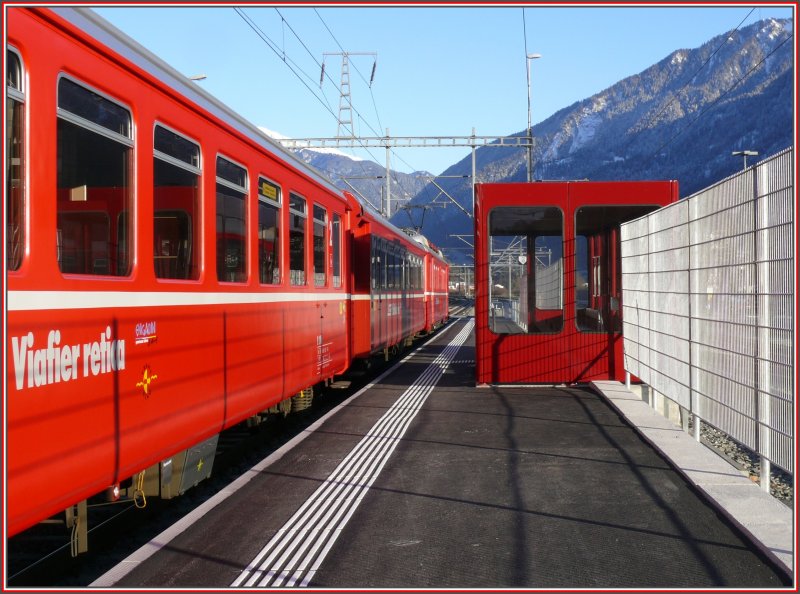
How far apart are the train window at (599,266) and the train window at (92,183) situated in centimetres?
787

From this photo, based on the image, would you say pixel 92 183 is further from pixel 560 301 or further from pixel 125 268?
pixel 560 301

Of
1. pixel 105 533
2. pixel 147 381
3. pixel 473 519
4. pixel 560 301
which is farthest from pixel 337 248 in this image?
pixel 147 381

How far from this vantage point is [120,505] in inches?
250

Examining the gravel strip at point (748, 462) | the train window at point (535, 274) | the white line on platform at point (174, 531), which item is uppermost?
the train window at point (535, 274)

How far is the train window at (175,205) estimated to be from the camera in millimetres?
5023

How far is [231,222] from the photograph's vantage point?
6336 mm

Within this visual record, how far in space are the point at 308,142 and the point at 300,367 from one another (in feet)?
59.5

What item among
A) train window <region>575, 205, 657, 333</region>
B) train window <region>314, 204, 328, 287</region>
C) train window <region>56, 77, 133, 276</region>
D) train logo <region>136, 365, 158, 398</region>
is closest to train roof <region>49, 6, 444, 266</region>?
train window <region>56, 77, 133, 276</region>

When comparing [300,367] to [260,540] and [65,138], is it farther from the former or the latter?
[65,138]

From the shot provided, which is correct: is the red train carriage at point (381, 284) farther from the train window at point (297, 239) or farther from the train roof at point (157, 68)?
the train roof at point (157, 68)

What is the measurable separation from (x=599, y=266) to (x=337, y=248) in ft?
13.9

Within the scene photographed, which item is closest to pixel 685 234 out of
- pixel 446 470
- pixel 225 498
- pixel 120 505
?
pixel 446 470

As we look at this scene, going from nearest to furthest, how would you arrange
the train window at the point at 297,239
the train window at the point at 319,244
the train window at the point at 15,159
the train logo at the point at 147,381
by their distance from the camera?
1. the train window at the point at 15,159
2. the train logo at the point at 147,381
3. the train window at the point at 297,239
4. the train window at the point at 319,244

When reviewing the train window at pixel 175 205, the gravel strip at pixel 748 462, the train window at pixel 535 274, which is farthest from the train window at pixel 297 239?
the gravel strip at pixel 748 462
